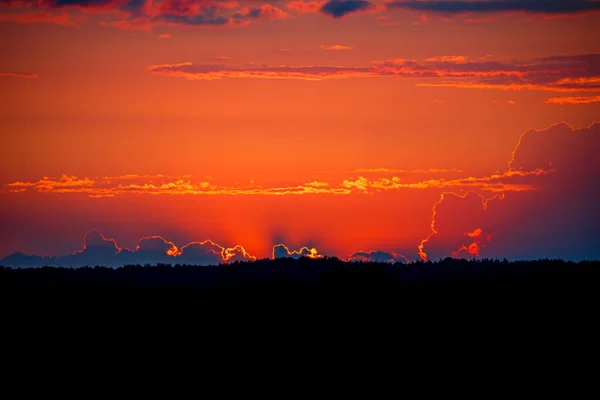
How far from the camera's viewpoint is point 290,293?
44500 mm

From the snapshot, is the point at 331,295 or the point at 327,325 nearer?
the point at 327,325

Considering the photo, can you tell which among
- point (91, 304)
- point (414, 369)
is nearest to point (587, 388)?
point (414, 369)

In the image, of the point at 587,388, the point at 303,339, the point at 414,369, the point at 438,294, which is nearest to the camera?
the point at 587,388

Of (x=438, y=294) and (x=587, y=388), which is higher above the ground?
(x=438, y=294)

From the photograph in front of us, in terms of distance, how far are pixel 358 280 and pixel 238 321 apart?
20.0 ft

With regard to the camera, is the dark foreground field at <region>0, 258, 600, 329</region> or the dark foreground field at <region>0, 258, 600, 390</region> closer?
the dark foreground field at <region>0, 258, 600, 390</region>

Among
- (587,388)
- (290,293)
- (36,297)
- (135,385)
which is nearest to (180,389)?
(135,385)

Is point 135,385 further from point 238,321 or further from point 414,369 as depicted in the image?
point 414,369

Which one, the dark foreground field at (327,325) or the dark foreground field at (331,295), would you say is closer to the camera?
the dark foreground field at (327,325)

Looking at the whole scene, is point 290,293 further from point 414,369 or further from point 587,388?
point 587,388

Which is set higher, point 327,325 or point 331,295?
point 331,295

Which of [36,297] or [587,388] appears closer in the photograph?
[587,388]

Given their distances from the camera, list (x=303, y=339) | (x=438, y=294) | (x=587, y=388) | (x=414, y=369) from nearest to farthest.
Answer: (x=587, y=388) → (x=414, y=369) → (x=303, y=339) → (x=438, y=294)

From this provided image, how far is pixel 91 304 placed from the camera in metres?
44.9
